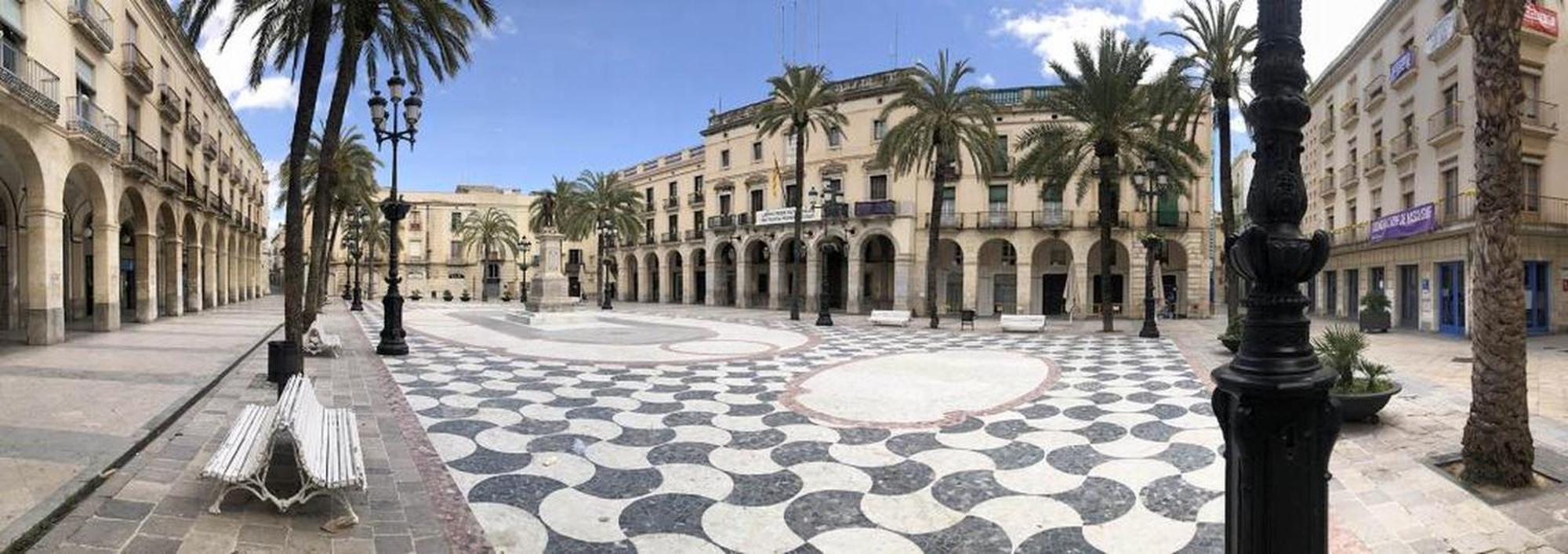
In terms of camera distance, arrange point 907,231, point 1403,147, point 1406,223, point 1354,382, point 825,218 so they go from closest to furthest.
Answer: point 1354,382 → point 1406,223 → point 1403,147 → point 825,218 → point 907,231

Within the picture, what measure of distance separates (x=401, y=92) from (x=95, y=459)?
974 cm

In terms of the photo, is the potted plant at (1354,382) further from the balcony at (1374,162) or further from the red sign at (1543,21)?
the balcony at (1374,162)

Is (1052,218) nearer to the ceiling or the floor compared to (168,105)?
nearer to the floor

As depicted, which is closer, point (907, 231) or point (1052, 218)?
point (1052, 218)

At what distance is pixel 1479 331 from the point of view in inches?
202

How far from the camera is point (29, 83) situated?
13406mm

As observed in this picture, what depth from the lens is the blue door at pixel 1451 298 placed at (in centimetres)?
2025

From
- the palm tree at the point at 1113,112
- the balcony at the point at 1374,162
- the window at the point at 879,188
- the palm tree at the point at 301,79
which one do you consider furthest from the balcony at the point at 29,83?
the balcony at the point at 1374,162

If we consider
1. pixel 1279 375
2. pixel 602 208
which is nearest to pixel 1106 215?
pixel 1279 375

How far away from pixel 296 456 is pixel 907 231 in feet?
107

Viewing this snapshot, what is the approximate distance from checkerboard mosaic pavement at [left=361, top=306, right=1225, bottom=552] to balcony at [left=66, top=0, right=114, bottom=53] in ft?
41.3

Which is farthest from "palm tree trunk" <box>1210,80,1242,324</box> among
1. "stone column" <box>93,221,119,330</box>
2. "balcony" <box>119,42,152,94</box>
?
"balcony" <box>119,42,152,94</box>

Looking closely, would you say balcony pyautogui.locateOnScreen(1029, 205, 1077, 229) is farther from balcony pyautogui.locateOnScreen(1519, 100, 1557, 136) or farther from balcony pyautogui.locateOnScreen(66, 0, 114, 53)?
balcony pyautogui.locateOnScreen(66, 0, 114, 53)

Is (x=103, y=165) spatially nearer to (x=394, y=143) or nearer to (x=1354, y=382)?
(x=394, y=143)
